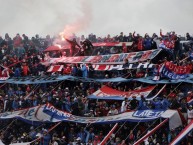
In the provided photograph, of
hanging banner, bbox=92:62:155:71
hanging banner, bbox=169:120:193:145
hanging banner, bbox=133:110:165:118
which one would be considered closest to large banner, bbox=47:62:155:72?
hanging banner, bbox=92:62:155:71

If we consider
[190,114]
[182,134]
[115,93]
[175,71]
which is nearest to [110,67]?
[115,93]

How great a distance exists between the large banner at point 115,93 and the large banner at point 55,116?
196cm

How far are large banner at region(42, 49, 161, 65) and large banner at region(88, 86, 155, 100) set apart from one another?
285cm

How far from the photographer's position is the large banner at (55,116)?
80.3 feet

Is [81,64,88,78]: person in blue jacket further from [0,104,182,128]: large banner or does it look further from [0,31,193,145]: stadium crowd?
[0,104,182,128]: large banner

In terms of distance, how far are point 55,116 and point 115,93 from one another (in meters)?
3.08

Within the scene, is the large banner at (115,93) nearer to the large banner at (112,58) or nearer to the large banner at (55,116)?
the large banner at (55,116)

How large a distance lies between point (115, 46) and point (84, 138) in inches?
424

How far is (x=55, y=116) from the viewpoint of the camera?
27766 millimetres

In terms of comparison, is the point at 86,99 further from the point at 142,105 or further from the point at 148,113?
the point at 148,113

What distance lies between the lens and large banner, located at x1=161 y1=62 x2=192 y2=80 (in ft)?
90.3

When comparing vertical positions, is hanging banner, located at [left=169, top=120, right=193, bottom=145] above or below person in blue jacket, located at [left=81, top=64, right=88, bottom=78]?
below

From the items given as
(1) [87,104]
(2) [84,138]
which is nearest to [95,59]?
(1) [87,104]

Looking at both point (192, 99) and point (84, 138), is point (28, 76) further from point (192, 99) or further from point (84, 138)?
point (192, 99)
